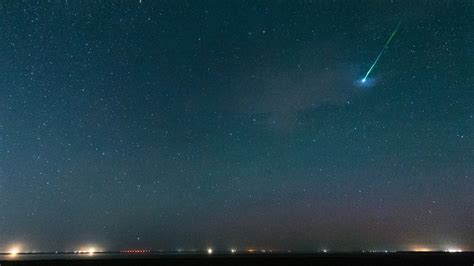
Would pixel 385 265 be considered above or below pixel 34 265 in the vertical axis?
below

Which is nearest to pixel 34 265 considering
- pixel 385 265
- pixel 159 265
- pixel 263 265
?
pixel 159 265

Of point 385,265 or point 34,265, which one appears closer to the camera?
point 34,265

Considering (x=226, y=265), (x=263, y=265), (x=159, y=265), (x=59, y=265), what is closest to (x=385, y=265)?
(x=263, y=265)

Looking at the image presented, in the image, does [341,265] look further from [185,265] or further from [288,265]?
[185,265]

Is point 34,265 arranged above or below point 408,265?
above

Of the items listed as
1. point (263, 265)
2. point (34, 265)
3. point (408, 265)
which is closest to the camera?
point (34, 265)

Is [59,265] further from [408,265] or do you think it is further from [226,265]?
[408,265]

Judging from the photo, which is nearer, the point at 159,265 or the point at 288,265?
the point at 159,265

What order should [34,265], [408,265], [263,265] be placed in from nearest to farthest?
[34,265] < [263,265] < [408,265]
